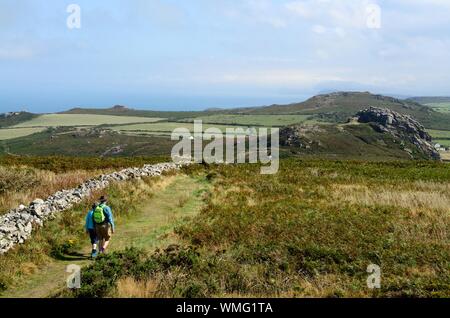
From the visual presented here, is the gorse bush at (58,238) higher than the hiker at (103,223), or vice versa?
the hiker at (103,223)

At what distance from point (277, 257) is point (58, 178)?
19471mm

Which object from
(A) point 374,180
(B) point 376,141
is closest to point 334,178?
(A) point 374,180

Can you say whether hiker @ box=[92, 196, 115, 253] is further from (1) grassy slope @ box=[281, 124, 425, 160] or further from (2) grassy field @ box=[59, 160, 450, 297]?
(1) grassy slope @ box=[281, 124, 425, 160]

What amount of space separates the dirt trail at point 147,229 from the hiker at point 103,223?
1.52 ft

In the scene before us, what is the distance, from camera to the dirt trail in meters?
12.5

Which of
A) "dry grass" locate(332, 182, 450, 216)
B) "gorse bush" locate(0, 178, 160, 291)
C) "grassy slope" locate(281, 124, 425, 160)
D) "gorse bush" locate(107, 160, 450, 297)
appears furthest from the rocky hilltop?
"gorse bush" locate(0, 178, 160, 291)

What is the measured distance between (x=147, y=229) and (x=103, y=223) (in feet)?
10.8

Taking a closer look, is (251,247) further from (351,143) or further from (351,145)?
(351,143)

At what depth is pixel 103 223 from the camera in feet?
50.1

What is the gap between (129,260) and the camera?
1325 centimetres

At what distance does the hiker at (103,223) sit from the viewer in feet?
49.9

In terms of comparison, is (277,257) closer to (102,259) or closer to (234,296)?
(234,296)

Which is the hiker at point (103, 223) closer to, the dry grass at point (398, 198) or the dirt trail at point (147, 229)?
the dirt trail at point (147, 229)

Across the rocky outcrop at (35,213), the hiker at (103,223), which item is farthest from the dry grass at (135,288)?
the rocky outcrop at (35,213)
